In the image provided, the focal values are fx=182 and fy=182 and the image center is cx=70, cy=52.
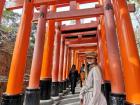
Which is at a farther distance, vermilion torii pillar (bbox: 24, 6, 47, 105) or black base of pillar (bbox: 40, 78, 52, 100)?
black base of pillar (bbox: 40, 78, 52, 100)

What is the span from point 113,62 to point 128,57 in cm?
162

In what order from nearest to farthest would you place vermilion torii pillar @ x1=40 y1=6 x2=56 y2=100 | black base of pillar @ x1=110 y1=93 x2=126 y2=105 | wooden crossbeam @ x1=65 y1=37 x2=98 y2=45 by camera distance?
black base of pillar @ x1=110 y1=93 x2=126 y2=105
vermilion torii pillar @ x1=40 y1=6 x2=56 y2=100
wooden crossbeam @ x1=65 y1=37 x2=98 y2=45

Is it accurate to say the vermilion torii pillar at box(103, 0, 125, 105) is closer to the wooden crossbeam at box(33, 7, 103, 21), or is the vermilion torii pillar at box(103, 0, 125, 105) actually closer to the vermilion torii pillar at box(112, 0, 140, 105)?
the wooden crossbeam at box(33, 7, 103, 21)

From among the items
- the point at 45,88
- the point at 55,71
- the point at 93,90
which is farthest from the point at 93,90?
the point at 55,71

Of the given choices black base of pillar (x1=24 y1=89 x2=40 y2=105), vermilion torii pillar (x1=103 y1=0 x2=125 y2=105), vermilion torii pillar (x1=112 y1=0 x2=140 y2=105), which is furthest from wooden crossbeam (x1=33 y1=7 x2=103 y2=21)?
black base of pillar (x1=24 y1=89 x2=40 y2=105)

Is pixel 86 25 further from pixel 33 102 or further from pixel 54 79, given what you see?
pixel 33 102

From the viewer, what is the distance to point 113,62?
5.52 metres

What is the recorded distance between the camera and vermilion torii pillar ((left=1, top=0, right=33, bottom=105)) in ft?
17.2

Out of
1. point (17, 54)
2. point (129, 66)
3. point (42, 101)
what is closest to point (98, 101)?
point (129, 66)

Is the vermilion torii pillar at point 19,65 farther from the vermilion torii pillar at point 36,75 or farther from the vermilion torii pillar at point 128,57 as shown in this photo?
the vermilion torii pillar at point 128,57

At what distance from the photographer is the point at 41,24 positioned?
23.1 ft

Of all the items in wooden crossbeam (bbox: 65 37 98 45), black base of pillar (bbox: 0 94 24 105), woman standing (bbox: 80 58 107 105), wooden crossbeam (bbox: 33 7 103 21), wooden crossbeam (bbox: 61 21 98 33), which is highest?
wooden crossbeam (bbox: 61 21 98 33)

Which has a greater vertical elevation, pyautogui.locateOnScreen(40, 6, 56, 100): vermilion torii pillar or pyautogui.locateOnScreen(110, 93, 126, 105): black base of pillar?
pyautogui.locateOnScreen(40, 6, 56, 100): vermilion torii pillar

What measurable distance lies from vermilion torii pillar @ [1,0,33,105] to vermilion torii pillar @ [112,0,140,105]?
10.2ft
